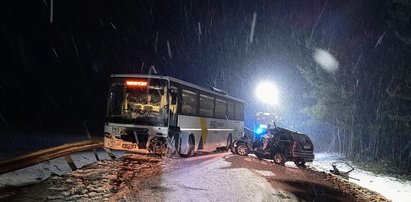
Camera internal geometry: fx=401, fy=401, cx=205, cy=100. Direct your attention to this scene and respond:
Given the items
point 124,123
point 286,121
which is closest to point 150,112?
point 124,123

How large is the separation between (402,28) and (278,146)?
863 cm

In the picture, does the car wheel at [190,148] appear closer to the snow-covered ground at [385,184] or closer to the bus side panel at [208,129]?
the bus side panel at [208,129]

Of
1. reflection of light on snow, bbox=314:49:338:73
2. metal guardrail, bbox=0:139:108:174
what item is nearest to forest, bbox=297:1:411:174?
reflection of light on snow, bbox=314:49:338:73

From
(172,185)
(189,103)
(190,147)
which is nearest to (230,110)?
(190,147)

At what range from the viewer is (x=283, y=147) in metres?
18.8

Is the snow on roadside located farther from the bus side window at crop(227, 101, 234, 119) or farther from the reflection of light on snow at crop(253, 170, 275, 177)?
the bus side window at crop(227, 101, 234, 119)

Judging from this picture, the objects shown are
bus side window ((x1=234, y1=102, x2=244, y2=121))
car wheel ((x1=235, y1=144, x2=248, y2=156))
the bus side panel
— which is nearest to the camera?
the bus side panel

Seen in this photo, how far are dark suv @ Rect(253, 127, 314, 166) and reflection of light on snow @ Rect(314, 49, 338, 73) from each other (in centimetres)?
688

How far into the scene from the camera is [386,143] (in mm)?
22781

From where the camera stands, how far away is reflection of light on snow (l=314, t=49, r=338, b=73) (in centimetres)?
2431

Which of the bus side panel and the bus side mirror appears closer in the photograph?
the bus side mirror

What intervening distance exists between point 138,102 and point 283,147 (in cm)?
735

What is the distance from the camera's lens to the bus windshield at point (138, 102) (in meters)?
15.4

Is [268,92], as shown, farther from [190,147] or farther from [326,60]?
[190,147]
